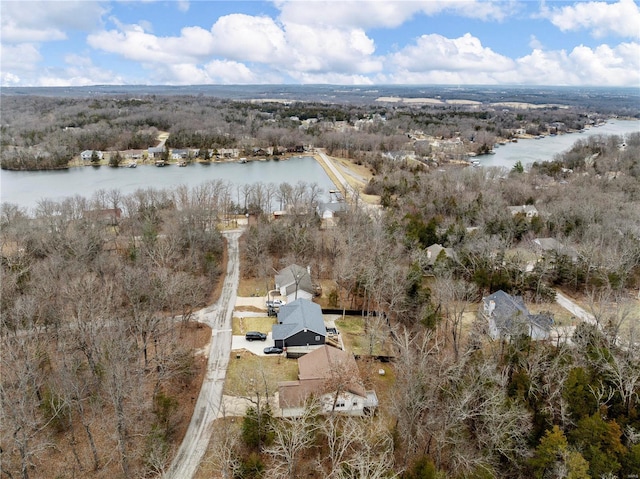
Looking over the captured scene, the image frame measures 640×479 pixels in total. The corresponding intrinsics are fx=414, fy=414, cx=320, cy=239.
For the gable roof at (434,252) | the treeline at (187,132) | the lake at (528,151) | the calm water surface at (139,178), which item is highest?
the treeline at (187,132)

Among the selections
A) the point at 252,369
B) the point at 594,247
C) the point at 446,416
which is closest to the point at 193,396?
the point at 252,369

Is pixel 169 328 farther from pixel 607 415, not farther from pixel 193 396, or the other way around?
pixel 607 415

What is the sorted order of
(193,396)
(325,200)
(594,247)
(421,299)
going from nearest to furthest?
(193,396)
(421,299)
(594,247)
(325,200)

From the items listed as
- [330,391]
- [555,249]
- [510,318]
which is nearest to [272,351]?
[330,391]

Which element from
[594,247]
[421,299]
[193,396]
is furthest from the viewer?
[594,247]

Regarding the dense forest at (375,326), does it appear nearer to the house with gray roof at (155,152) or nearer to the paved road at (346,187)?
the paved road at (346,187)

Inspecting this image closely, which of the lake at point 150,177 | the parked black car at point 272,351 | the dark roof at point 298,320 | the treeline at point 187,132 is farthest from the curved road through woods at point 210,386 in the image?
the treeline at point 187,132

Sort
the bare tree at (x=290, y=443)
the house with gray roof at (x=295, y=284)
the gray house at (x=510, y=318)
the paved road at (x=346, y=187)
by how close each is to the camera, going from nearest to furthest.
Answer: the bare tree at (x=290, y=443) → the gray house at (x=510, y=318) → the house with gray roof at (x=295, y=284) → the paved road at (x=346, y=187)
